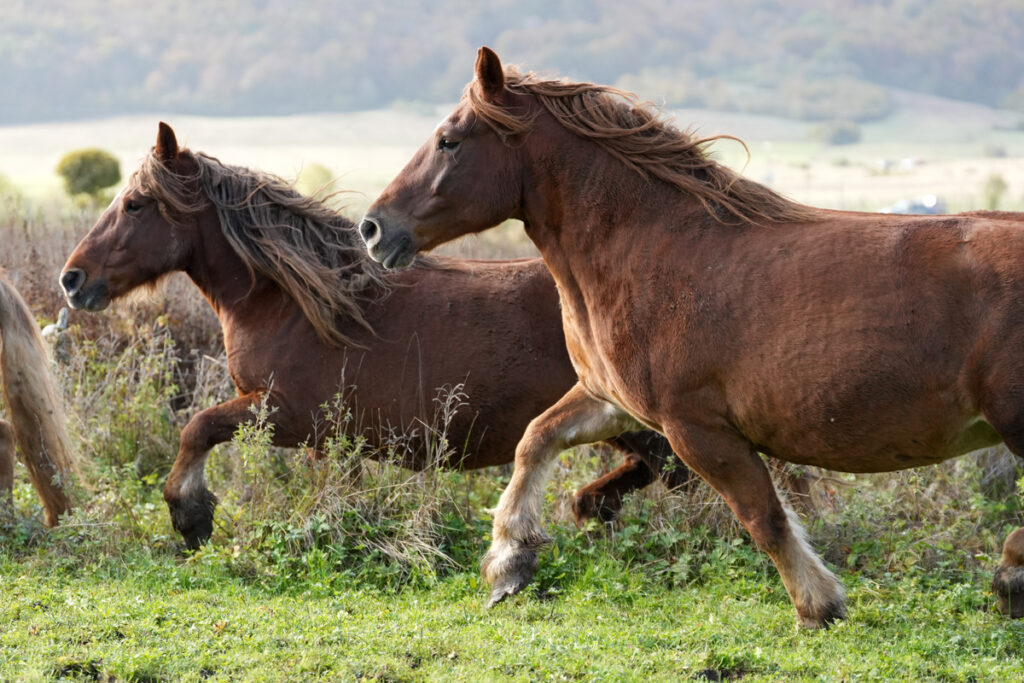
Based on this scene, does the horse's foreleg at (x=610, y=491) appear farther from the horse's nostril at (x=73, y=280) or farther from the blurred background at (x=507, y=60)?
the blurred background at (x=507, y=60)

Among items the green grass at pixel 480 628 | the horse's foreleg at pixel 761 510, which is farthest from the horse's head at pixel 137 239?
the horse's foreleg at pixel 761 510

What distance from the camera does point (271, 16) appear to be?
140375 millimetres

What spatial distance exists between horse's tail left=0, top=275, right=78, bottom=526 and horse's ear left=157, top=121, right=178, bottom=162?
3.68 ft

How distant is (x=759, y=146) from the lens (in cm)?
10125

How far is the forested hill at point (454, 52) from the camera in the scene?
386 ft

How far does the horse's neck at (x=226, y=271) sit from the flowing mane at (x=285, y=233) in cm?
8

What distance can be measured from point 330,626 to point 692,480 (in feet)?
7.49

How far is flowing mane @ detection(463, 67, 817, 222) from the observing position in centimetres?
456

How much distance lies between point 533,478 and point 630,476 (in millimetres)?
1073

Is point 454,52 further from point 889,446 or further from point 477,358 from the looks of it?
point 889,446

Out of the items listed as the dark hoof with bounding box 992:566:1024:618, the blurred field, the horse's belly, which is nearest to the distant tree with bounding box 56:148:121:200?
the horse's belly

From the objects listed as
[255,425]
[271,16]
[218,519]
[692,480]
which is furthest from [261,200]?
[271,16]

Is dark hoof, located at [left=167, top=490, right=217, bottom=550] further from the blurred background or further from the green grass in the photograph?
the blurred background

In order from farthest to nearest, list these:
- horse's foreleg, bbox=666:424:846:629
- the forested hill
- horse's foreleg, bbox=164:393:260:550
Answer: the forested hill < horse's foreleg, bbox=164:393:260:550 < horse's foreleg, bbox=666:424:846:629
